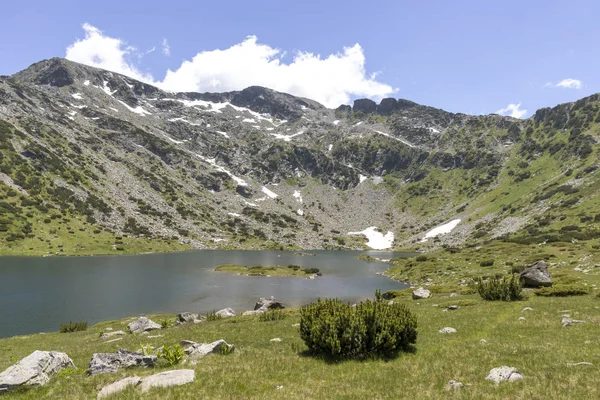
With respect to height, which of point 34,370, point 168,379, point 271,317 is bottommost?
point 271,317

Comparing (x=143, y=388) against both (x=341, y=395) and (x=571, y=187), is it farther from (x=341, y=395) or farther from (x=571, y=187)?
(x=571, y=187)

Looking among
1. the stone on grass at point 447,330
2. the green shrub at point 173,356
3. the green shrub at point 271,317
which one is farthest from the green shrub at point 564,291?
the green shrub at point 173,356

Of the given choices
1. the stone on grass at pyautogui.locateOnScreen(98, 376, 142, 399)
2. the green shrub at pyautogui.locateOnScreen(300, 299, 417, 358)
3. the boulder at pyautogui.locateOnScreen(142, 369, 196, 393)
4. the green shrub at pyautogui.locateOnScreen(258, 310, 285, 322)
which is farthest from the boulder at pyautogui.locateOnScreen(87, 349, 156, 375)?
the green shrub at pyautogui.locateOnScreen(258, 310, 285, 322)

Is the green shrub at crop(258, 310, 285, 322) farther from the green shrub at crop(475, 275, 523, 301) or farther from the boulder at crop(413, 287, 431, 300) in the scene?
the green shrub at crop(475, 275, 523, 301)

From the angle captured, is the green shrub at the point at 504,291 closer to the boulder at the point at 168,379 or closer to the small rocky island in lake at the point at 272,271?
the boulder at the point at 168,379

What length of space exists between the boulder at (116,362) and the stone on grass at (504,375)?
1437cm

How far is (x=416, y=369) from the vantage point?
14.5 meters

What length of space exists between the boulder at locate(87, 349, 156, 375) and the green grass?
2.65 feet

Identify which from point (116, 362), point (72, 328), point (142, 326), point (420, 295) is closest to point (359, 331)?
point (116, 362)

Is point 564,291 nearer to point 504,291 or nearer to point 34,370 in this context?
point 504,291

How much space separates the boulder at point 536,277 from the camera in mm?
38875

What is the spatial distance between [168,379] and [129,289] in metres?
71.4

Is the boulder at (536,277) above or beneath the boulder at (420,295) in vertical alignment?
above

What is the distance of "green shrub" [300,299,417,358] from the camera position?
1667 centimetres
